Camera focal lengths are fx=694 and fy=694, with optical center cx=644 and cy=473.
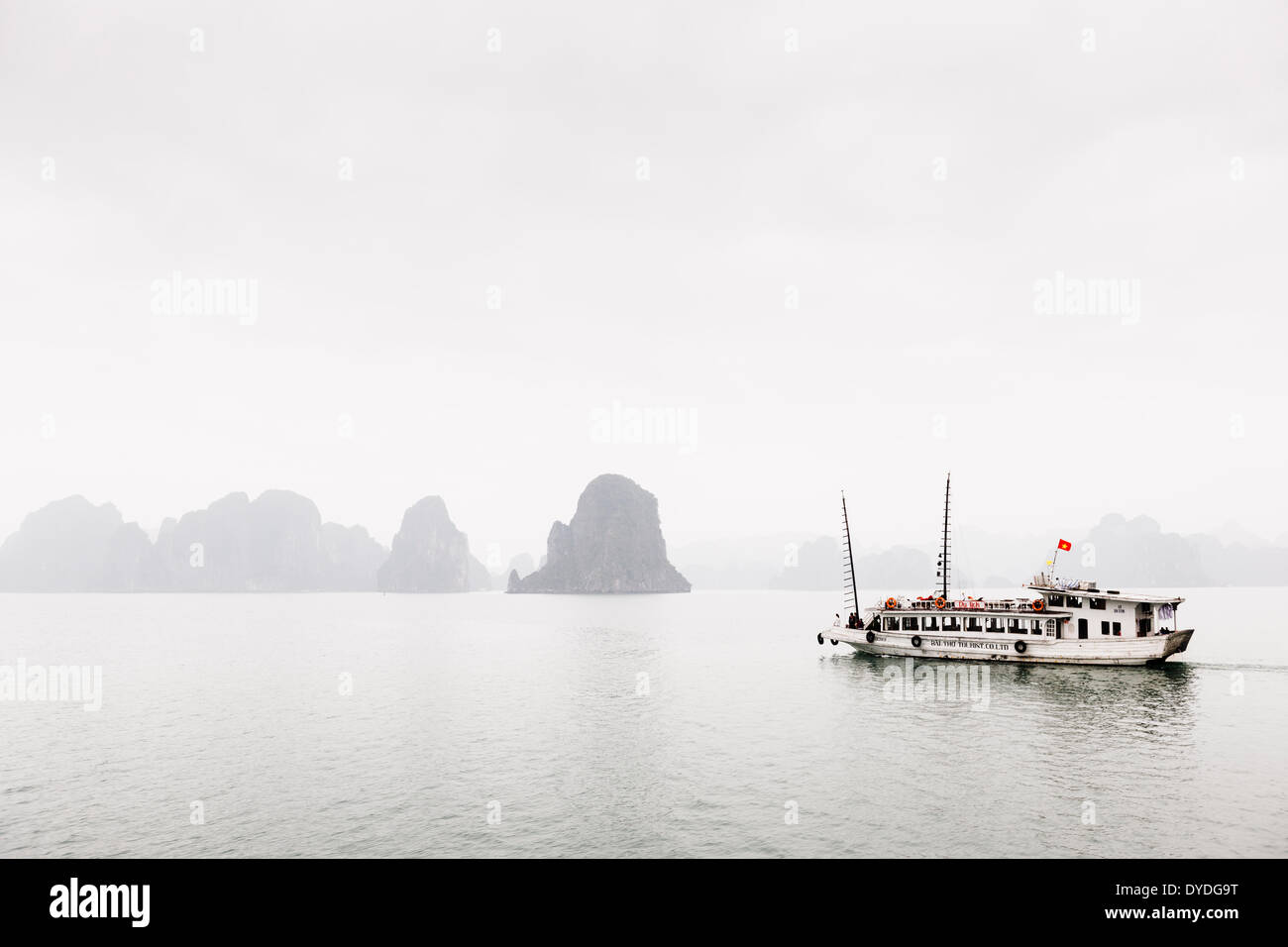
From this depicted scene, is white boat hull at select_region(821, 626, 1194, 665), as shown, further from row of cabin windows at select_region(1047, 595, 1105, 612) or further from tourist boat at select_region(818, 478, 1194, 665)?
row of cabin windows at select_region(1047, 595, 1105, 612)

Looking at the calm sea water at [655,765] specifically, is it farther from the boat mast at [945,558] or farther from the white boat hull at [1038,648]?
the boat mast at [945,558]

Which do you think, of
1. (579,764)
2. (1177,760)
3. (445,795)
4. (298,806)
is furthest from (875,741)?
(298,806)

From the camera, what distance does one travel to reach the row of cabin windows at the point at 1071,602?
6288 cm

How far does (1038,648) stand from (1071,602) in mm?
5660

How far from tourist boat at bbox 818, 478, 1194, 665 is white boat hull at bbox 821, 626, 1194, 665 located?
0.23 ft

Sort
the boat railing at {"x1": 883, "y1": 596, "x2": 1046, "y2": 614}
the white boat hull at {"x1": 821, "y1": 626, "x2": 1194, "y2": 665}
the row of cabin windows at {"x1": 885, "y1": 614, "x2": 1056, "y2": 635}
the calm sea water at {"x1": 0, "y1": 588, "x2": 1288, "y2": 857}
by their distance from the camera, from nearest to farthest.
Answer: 1. the calm sea water at {"x1": 0, "y1": 588, "x2": 1288, "y2": 857}
2. the white boat hull at {"x1": 821, "y1": 626, "x2": 1194, "y2": 665}
3. the row of cabin windows at {"x1": 885, "y1": 614, "x2": 1056, "y2": 635}
4. the boat railing at {"x1": 883, "y1": 596, "x2": 1046, "y2": 614}

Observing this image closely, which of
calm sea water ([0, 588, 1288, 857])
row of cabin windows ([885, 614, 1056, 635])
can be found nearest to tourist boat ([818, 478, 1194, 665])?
row of cabin windows ([885, 614, 1056, 635])

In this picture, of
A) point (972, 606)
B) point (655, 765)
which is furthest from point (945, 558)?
point (655, 765)

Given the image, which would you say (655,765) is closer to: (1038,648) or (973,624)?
(1038,648)

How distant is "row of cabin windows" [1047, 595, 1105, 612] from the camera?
2476 inches

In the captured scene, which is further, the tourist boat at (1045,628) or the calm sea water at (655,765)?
the tourist boat at (1045,628)

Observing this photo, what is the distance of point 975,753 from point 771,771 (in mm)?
11266

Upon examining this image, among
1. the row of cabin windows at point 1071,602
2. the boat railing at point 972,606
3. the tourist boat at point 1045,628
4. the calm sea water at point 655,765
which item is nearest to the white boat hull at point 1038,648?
the tourist boat at point 1045,628

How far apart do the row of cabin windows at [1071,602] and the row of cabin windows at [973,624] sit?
2714mm
